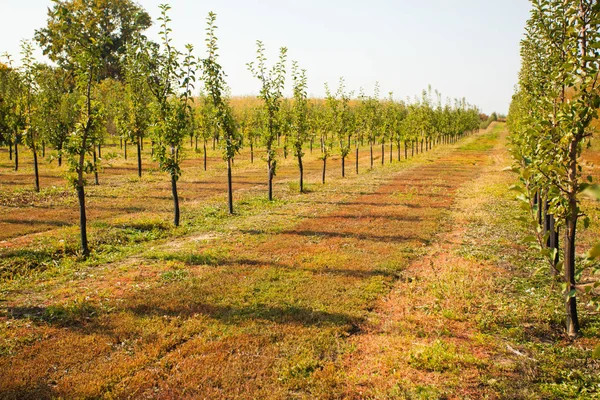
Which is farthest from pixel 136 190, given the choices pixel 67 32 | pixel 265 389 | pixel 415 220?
pixel 265 389

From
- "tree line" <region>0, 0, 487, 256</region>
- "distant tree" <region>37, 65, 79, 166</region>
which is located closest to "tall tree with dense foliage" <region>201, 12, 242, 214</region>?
"tree line" <region>0, 0, 487, 256</region>

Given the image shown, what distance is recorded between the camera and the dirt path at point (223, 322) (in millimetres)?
6836

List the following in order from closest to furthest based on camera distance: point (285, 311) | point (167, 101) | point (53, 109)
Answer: point (285, 311) → point (167, 101) → point (53, 109)

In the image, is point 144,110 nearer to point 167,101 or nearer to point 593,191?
point 167,101

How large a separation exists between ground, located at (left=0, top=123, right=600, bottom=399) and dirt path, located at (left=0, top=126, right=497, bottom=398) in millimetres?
38

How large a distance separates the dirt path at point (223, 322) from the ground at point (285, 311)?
4 centimetres

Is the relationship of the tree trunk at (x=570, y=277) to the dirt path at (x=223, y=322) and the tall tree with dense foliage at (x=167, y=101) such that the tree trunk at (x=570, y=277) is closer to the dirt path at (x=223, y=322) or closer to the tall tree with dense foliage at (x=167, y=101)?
the dirt path at (x=223, y=322)

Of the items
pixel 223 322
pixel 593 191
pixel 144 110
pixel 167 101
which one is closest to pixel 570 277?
pixel 223 322

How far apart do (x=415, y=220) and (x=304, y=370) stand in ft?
45.7

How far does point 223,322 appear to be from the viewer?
9.01 meters

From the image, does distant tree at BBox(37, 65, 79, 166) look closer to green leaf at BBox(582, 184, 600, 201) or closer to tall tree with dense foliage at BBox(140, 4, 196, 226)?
tall tree with dense foliage at BBox(140, 4, 196, 226)

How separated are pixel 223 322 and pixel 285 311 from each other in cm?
149

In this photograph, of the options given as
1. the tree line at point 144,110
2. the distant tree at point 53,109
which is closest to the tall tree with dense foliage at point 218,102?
the tree line at point 144,110

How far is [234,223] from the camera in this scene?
1936 centimetres
